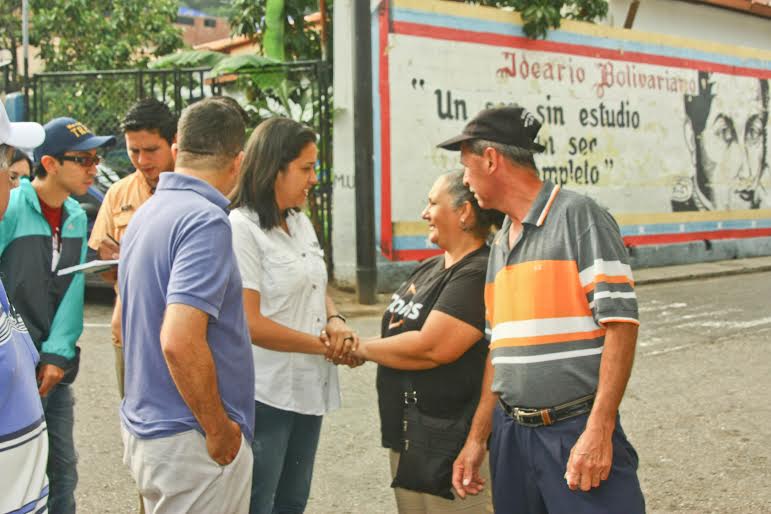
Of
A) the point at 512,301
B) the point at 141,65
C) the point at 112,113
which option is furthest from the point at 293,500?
the point at 141,65

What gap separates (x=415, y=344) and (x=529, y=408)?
1.86ft

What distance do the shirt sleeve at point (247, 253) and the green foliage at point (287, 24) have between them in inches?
363

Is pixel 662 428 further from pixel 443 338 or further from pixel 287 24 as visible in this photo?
pixel 287 24

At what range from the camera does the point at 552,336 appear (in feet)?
9.49

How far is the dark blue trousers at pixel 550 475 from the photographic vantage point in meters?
2.86

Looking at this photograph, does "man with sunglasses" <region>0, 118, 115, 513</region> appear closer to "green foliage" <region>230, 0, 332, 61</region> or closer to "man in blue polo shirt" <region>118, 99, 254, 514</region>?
"man in blue polo shirt" <region>118, 99, 254, 514</region>

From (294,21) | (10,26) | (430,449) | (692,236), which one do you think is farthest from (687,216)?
(10,26)

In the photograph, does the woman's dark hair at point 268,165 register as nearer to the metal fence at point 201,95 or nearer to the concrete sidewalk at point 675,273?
the concrete sidewalk at point 675,273

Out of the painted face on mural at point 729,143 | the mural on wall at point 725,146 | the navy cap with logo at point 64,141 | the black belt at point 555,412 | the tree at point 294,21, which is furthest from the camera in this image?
the painted face on mural at point 729,143

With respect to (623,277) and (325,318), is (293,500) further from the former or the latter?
(623,277)

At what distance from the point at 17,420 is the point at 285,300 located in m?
1.41

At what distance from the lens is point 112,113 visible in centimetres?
1221

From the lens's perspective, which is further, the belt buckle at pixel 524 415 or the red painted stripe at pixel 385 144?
the red painted stripe at pixel 385 144

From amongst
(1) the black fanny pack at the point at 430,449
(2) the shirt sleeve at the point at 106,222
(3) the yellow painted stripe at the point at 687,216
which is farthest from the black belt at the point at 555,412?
(3) the yellow painted stripe at the point at 687,216
